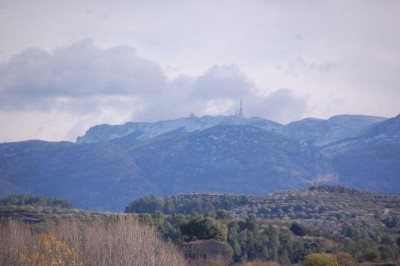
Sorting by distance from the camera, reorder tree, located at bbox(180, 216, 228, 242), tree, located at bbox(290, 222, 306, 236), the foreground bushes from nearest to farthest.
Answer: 1. the foreground bushes
2. tree, located at bbox(180, 216, 228, 242)
3. tree, located at bbox(290, 222, 306, 236)

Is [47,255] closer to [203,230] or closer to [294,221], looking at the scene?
[203,230]

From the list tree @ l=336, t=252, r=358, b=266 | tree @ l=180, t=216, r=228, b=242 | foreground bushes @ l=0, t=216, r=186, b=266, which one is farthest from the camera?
tree @ l=180, t=216, r=228, b=242

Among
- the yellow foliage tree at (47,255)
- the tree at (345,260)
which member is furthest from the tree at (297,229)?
the yellow foliage tree at (47,255)

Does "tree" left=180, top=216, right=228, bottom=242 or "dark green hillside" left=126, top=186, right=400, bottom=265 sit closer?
"tree" left=180, top=216, right=228, bottom=242

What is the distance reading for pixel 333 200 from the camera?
152 meters

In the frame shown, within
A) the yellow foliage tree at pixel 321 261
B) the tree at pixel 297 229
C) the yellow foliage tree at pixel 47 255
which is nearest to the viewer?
the yellow foliage tree at pixel 47 255

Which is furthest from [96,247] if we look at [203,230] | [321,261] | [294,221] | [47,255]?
[294,221]

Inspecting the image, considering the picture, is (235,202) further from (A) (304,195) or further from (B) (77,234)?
(B) (77,234)

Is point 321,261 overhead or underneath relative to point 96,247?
underneath

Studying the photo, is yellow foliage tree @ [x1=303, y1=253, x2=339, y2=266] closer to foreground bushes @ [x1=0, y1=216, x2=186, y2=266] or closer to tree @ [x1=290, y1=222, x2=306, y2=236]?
foreground bushes @ [x1=0, y1=216, x2=186, y2=266]

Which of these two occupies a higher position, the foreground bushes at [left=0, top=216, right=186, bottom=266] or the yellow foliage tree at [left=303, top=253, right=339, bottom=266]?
the foreground bushes at [left=0, top=216, right=186, bottom=266]

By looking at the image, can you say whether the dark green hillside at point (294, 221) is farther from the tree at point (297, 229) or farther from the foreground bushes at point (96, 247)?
the foreground bushes at point (96, 247)

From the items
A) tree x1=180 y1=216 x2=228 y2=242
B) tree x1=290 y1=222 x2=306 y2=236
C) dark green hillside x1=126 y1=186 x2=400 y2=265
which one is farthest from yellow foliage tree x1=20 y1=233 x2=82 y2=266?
tree x1=290 y1=222 x2=306 y2=236

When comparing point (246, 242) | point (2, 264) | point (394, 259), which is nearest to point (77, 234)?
point (2, 264)
